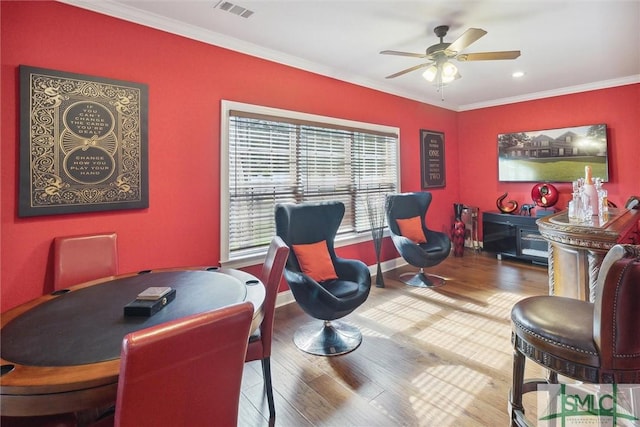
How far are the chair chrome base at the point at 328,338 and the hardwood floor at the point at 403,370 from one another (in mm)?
67

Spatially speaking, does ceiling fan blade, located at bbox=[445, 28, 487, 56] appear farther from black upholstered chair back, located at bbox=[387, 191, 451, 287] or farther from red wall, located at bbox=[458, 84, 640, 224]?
red wall, located at bbox=[458, 84, 640, 224]

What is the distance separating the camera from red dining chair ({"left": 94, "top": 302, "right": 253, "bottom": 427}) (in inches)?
33.7

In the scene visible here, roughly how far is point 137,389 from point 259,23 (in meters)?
2.81

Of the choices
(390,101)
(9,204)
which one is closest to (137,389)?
(9,204)

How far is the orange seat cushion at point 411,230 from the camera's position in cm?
421

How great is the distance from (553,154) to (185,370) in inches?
232

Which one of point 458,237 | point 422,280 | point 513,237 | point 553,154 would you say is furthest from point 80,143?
point 553,154

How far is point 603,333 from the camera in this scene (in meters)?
1.24

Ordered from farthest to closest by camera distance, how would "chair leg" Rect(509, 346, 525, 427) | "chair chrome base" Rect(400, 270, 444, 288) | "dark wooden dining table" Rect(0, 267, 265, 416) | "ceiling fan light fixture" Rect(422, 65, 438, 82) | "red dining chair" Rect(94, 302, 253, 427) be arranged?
"chair chrome base" Rect(400, 270, 444, 288)
"ceiling fan light fixture" Rect(422, 65, 438, 82)
"chair leg" Rect(509, 346, 525, 427)
"dark wooden dining table" Rect(0, 267, 265, 416)
"red dining chair" Rect(94, 302, 253, 427)

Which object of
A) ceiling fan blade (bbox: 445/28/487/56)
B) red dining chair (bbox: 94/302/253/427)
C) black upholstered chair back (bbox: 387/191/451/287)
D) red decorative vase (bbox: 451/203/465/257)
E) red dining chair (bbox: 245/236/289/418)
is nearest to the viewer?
red dining chair (bbox: 94/302/253/427)

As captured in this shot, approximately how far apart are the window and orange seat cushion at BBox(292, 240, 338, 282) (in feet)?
1.89

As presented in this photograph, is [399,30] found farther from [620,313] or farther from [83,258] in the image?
[83,258]

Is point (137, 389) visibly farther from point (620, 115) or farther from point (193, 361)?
point (620, 115)

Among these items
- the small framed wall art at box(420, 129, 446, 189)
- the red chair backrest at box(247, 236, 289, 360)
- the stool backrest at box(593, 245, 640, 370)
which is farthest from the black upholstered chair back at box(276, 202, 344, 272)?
the small framed wall art at box(420, 129, 446, 189)
